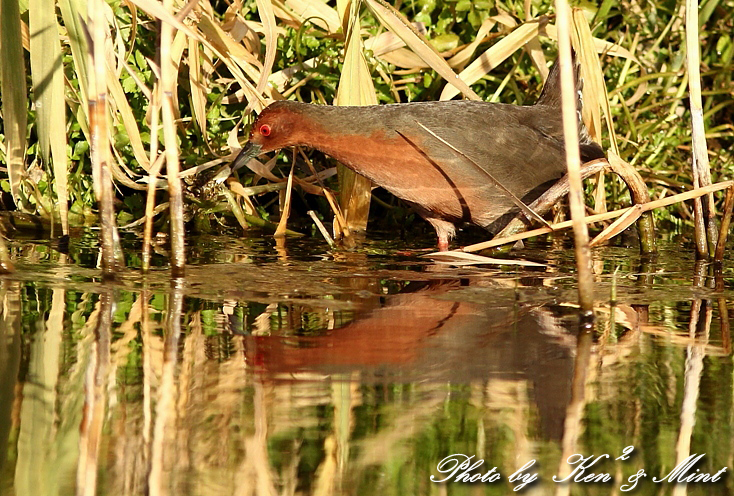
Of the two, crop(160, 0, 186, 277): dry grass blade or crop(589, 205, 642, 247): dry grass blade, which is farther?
crop(589, 205, 642, 247): dry grass blade

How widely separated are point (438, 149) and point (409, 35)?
0.56m

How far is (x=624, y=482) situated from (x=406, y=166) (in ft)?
8.68

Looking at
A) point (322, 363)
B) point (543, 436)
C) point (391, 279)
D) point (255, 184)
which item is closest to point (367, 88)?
point (255, 184)

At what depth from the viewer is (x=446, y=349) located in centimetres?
302

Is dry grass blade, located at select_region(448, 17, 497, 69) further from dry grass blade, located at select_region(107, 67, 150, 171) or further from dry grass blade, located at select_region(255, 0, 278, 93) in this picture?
dry grass blade, located at select_region(107, 67, 150, 171)

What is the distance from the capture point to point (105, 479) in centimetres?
207

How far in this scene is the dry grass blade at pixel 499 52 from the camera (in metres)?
5.25

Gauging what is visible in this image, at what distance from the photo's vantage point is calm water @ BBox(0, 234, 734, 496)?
2166 millimetres

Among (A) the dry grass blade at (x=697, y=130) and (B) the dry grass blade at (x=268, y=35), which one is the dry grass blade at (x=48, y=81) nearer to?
(B) the dry grass blade at (x=268, y=35)

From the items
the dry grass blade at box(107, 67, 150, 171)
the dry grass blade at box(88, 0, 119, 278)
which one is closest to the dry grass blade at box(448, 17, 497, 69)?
the dry grass blade at box(107, 67, 150, 171)

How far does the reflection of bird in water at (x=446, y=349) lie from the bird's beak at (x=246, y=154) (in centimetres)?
150

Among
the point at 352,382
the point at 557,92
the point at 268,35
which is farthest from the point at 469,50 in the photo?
the point at 352,382

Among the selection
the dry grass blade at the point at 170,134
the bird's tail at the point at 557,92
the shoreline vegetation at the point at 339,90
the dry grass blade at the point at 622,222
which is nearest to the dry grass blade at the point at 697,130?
the shoreline vegetation at the point at 339,90

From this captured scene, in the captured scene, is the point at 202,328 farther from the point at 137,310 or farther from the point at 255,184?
the point at 255,184
